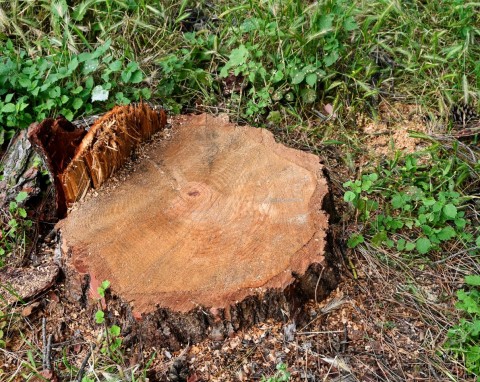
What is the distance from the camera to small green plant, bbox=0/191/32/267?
269 cm

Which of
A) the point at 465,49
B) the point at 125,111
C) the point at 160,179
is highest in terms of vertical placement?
the point at 125,111

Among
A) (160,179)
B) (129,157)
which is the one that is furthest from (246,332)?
(129,157)

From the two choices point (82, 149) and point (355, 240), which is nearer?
point (82, 149)

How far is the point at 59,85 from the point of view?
10.6 feet

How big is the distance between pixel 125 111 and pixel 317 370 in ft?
4.53

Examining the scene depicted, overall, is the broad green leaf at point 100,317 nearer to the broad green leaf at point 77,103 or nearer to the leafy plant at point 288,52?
the broad green leaf at point 77,103

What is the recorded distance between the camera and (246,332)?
2.25 m

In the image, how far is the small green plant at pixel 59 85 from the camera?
311 centimetres

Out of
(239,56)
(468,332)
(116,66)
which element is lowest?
(468,332)

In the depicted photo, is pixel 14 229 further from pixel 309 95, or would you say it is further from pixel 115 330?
pixel 309 95

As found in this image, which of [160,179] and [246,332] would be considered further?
[160,179]

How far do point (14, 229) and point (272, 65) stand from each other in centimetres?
171

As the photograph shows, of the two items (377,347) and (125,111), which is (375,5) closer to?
(125,111)

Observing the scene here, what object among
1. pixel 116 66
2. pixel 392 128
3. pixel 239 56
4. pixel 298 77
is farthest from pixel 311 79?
pixel 116 66
